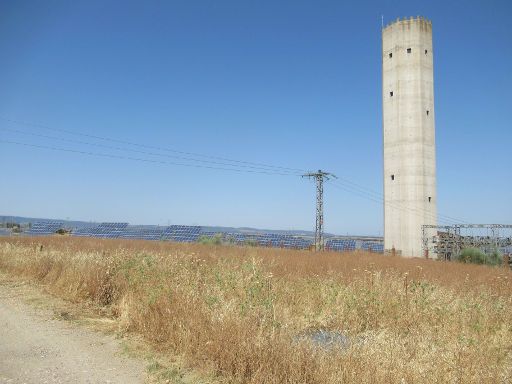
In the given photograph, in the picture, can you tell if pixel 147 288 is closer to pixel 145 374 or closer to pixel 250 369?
pixel 145 374

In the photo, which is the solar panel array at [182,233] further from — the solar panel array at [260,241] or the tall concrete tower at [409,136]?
the tall concrete tower at [409,136]

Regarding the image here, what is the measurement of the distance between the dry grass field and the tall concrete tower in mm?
30081

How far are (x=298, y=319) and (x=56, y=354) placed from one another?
165 inches

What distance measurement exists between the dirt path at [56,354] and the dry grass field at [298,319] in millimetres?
638

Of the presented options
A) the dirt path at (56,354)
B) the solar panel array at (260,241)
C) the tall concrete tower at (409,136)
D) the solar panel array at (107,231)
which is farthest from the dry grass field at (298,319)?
the solar panel array at (107,231)

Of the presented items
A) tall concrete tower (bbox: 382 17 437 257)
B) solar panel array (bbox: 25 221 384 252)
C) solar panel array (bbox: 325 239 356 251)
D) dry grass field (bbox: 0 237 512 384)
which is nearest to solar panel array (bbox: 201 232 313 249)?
solar panel array (bbox: 25 221 384 252)

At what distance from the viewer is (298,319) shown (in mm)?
7520

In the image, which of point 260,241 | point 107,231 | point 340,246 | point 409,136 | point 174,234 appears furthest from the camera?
point 107,231

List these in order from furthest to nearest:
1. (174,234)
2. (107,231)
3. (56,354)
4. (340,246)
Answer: (107,231)
(340,246)
(174,234)
(56,354)

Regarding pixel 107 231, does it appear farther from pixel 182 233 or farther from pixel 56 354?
pixel 56 354

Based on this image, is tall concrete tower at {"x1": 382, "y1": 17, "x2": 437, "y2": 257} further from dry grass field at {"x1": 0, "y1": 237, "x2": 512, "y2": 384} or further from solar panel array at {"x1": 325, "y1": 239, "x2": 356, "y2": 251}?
dry grass field at {"x1": 0, "y1": 237, "x2": 512, "y2": 384}

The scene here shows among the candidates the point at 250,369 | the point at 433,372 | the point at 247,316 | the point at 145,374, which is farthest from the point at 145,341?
the point at 433,372

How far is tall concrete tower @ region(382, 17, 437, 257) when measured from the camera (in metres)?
40.7

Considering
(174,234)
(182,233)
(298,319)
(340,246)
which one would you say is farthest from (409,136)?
(298,319)
